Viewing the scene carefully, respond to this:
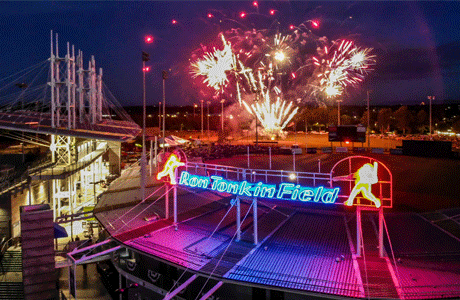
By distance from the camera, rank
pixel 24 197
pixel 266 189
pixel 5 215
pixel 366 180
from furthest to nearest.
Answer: pixel 24 197 < pixel 5 215 < pixel 266 189 < pixel 366 180

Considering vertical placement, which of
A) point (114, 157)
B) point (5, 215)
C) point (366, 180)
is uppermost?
point (366, 180)

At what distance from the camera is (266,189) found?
1435 cm

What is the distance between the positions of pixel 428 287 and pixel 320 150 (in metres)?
40.2

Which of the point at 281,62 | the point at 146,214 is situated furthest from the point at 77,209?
the point at 281,62

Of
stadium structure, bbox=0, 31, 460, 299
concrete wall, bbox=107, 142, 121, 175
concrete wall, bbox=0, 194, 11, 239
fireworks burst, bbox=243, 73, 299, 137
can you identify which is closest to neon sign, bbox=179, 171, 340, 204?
stadium structure, bbox=0, 31, 460, 299

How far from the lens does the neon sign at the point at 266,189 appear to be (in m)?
13.4

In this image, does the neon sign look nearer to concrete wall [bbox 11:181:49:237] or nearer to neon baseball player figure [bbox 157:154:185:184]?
neon baseball player figure [bbox 157:154:185:184]

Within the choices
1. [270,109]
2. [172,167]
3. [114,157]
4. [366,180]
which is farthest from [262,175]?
[270,109]

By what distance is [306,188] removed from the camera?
13.6 m

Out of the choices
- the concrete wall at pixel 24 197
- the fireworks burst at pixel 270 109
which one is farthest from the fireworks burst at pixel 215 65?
the concrete wall at pixel 24 197

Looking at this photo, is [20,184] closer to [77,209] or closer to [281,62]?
[77,209]

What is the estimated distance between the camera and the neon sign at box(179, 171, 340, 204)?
13.4 metres

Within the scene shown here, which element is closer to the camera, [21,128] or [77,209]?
[21,128]

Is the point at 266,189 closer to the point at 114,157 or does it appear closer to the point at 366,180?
the point at 366,180
